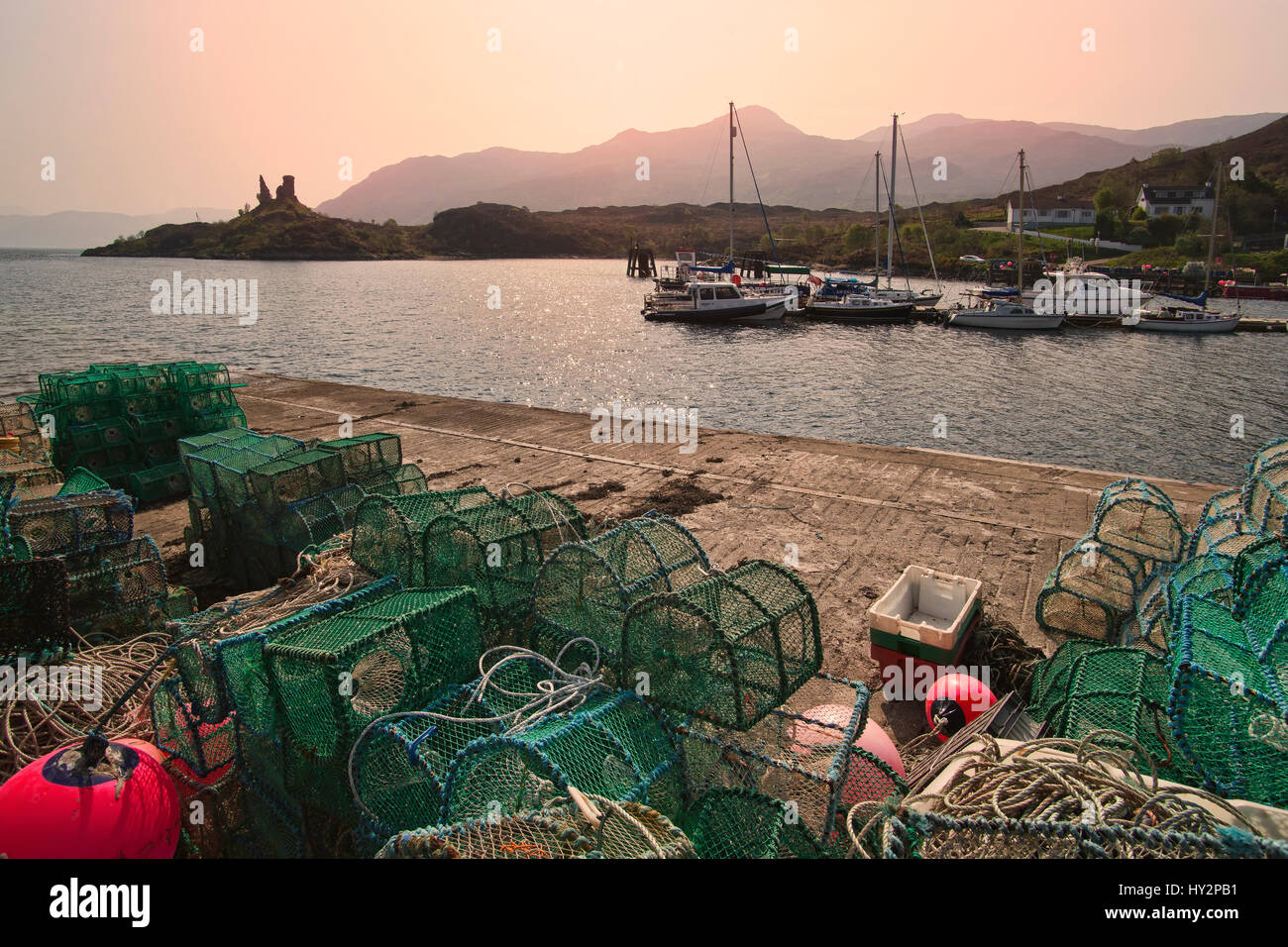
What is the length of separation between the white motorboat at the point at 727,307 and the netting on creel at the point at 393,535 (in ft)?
160

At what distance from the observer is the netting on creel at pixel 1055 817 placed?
2.97 meters

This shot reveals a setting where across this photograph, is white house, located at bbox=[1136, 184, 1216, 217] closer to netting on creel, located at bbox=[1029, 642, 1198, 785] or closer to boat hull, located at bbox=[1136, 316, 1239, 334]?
boat hull, located at bbox=[1136, 316, 1239, 334]

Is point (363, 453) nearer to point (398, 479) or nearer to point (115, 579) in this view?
point (398, 479)

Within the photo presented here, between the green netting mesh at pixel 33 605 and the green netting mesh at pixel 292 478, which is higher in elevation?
the green netting mesh at pixel 292 478

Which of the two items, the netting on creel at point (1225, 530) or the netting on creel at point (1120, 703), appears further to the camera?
the netting on creel at point (1225, 530)

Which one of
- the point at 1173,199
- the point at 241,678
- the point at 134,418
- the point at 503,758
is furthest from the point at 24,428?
the point at 1173,199

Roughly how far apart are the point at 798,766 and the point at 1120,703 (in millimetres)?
2346

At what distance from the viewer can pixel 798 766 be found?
161 inches

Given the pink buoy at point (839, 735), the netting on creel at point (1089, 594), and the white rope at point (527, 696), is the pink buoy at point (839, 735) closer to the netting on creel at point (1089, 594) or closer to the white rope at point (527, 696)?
the white rope at point (527, 696)

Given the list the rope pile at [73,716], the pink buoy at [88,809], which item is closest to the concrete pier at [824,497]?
the rope pile at [73,716]

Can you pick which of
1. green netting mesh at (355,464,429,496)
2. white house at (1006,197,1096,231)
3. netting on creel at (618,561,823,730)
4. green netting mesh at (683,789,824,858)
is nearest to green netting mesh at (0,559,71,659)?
green netting mesh at (355,464,429,496)

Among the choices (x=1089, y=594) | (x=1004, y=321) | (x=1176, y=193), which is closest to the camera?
(x=1089, y=594)
